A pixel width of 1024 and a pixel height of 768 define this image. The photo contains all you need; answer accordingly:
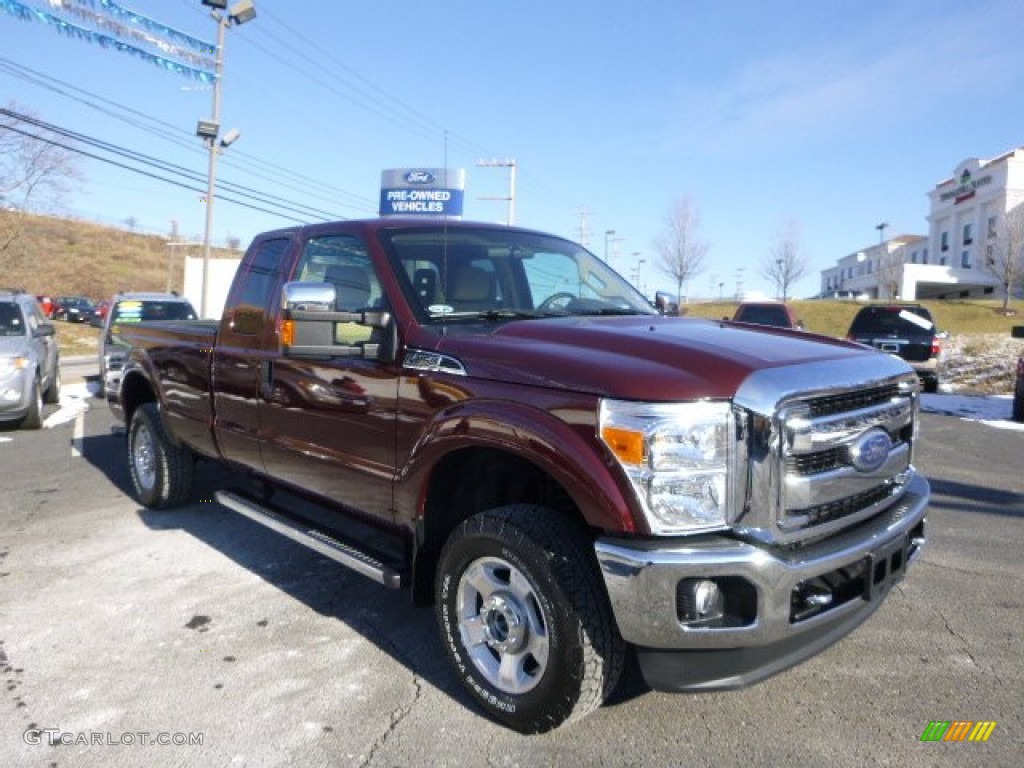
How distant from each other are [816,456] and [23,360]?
9467mm

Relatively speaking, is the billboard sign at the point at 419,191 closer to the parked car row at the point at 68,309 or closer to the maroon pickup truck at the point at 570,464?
the parked car row at the point at 68,309

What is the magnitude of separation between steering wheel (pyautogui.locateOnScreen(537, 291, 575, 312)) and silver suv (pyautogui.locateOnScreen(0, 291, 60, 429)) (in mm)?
7840

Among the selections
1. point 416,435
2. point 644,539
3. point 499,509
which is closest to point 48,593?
point 416,435

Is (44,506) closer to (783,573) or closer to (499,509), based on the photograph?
(499,509)

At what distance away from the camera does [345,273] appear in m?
3.82

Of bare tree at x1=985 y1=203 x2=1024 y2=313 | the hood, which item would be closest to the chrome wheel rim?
the hood

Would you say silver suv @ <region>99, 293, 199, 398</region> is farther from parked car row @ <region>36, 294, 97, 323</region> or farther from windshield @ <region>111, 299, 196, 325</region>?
parked car row @ <region>36, 294, 97, 323</region>

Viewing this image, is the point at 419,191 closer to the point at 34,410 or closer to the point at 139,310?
the point at 139,310

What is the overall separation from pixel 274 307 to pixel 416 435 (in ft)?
4.98

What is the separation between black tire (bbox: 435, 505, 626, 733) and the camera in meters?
2.58

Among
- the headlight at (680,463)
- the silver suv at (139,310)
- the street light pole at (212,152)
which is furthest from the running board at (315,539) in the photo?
the street light pole at (212,152)

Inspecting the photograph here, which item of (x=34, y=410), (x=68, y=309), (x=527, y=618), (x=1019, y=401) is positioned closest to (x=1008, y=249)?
(x=1019, y=401)

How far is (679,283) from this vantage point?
156 feet

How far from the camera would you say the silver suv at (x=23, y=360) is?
29.4 feet
